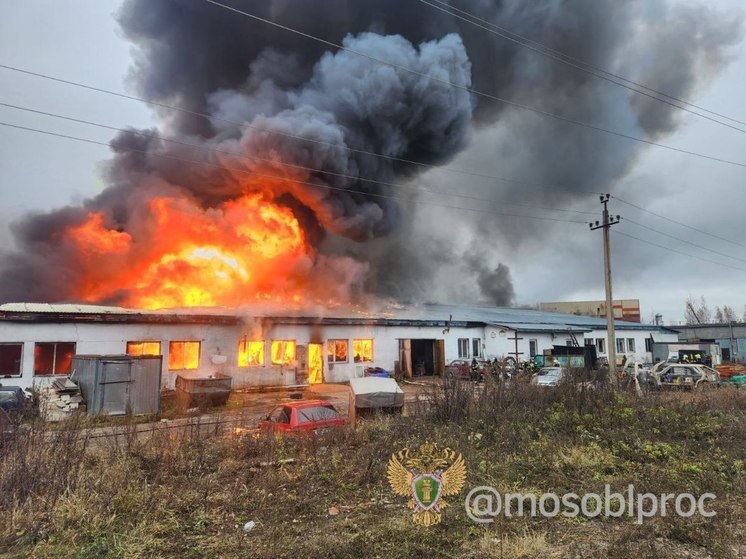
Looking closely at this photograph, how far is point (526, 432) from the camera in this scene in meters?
9.42

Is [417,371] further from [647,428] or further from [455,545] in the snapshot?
[455,545]

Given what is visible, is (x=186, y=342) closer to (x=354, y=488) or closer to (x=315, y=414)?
(x=315, y=414)

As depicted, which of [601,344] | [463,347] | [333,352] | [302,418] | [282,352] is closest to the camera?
[302,418]

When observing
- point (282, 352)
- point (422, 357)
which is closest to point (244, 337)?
point (282, 352)

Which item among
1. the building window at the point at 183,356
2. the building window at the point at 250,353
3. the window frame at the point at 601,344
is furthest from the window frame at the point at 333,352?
the window frame at the point at 601,344

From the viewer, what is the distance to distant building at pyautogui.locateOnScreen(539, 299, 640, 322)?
68.8 metres

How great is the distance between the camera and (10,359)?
1659 centimetres

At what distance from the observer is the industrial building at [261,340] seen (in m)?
17.1

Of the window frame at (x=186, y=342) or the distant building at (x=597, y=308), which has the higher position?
the distant building at (x=597, y=308)

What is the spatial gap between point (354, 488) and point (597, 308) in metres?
69.1

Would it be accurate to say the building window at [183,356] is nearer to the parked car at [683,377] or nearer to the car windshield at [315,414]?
the car windshield at [315,414]

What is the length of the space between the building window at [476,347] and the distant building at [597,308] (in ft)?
124

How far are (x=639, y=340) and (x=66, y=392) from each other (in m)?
40.3

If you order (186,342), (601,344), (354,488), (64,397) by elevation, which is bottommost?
(354,488)
